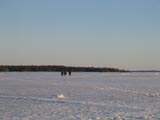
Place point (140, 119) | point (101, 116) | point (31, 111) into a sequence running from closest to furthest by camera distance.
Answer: point (140, 119) < point (101, 116) < point (31, 111)

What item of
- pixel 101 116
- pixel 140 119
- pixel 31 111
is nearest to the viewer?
pixel 140 119

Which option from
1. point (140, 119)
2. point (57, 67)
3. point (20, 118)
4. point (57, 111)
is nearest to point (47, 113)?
point (57, 111)

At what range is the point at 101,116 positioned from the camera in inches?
382

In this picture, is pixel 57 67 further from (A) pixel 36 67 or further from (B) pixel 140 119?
(B) pixel 140 119

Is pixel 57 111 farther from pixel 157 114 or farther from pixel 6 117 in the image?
pixel 157 114

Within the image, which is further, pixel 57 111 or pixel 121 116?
pixel 57 111

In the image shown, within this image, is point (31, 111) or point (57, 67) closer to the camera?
point (31, 111)

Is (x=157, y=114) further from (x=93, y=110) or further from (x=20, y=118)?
(x=20, y=118)

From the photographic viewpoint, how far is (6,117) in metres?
9.41

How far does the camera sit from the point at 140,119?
909cm

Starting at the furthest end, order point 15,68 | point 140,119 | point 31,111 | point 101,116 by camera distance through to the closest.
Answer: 1. point 15,68
2. point 31,111
3. point 101,116
4. point 140,119

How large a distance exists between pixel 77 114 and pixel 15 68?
489 feet

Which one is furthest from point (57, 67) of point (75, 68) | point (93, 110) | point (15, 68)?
point (93, 110)

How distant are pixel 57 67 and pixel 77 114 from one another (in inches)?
5755
